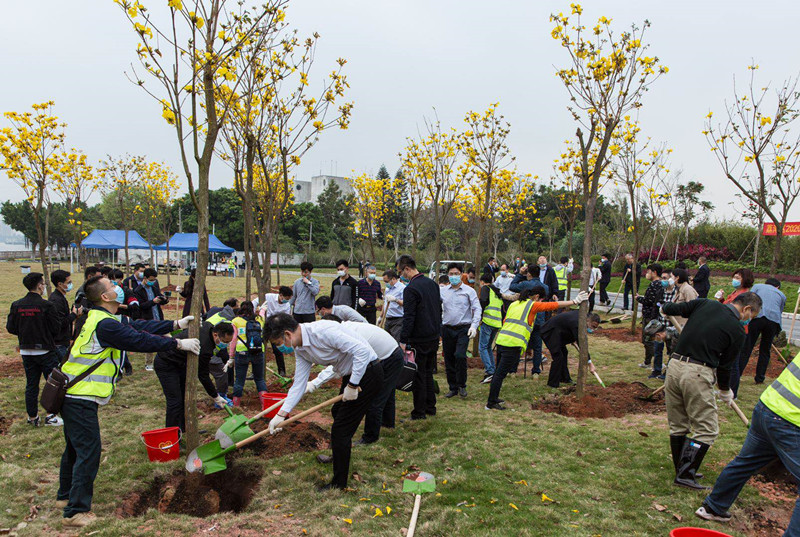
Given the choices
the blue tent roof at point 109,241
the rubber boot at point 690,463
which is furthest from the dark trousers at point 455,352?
the blue tent roof at point 109,241

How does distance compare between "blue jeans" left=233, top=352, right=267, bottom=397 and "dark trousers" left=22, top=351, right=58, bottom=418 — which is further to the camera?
"blue jeans" left=233, top=352, right=267, bottom=397

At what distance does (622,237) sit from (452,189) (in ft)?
A: 64.5

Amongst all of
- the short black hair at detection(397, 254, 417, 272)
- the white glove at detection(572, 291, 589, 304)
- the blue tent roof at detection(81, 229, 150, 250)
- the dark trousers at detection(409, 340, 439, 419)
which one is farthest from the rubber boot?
the blue tent roof at detection(81, 229, 150, 250)

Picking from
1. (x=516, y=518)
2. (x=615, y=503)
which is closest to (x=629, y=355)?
(x=615, y=503)

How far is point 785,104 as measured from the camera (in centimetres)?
970

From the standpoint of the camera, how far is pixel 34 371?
243 inches

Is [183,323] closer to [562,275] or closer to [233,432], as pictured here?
[233,432]

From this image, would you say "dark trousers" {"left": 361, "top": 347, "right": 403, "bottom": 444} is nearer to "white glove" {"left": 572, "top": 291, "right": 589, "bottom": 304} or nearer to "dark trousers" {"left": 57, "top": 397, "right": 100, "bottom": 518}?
"dark trousers" {"left": 57, "top": 397, "right": 100, "bottom": 518}

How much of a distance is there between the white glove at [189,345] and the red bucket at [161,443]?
1.20m

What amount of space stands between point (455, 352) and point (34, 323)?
5583mm

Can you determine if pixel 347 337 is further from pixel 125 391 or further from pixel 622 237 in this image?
pixel 622 237

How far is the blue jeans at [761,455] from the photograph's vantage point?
337 cm

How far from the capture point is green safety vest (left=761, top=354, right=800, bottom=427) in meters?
3.37

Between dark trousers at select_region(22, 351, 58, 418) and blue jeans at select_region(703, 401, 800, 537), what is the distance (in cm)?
715
